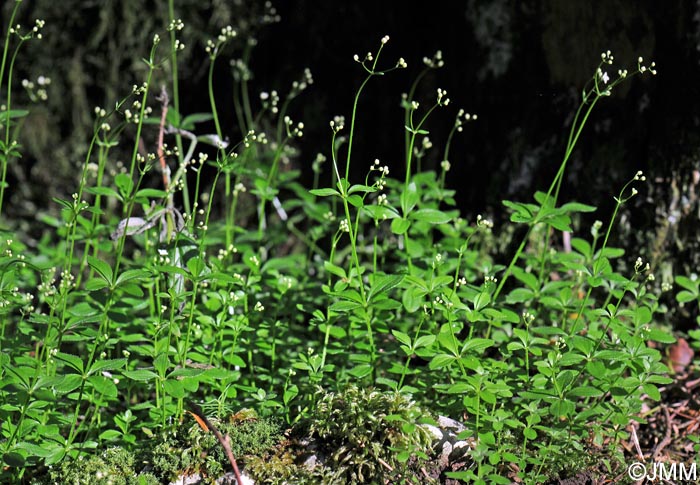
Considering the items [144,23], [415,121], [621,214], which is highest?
[144,23]

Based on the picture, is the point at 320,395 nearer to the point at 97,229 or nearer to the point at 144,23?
the point at 97,229

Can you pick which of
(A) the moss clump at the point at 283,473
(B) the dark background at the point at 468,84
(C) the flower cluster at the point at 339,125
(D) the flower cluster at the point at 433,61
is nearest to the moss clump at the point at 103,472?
(A) the moss clump at the point at 283,473

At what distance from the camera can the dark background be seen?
3311 mm

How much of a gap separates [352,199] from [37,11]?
3.38m

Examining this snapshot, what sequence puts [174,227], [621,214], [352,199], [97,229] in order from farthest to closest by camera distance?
1. [621,214]
2. [97,229]
3. [174,227]
4. [352,199]

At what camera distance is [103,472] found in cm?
229

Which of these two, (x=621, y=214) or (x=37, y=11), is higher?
(x=37, y=11)

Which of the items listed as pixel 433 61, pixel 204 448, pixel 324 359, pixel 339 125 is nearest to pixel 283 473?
pixel 204 448

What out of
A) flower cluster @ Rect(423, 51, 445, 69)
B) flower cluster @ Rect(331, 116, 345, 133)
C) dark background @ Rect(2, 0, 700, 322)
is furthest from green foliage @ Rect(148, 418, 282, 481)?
dark background @ Rect(2, 0, 700, 322)

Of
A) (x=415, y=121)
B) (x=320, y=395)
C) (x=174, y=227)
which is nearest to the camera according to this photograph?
(x=320, y=395)

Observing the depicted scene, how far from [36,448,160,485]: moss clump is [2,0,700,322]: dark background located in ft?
6.73

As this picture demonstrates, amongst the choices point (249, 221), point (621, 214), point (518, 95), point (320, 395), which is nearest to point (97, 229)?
point (320, 395)

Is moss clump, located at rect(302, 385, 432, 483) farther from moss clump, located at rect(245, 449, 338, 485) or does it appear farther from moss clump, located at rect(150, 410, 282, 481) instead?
moss clump, located at rect(150, 410, 282, 481)

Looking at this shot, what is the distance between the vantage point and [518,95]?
3590 mm
